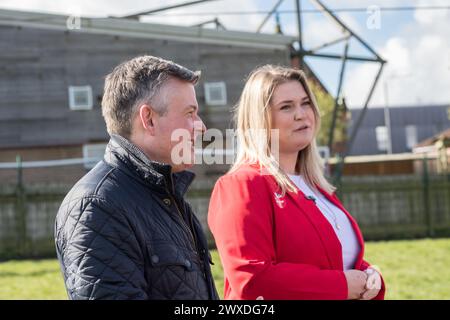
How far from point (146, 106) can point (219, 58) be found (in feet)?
52.7

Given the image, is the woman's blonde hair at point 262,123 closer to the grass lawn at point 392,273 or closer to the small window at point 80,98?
the grass lawn at point 392,273

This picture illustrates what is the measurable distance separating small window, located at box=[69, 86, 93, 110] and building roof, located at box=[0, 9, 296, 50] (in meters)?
1.54

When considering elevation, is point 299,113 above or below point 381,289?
above

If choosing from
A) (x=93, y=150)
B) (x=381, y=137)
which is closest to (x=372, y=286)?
(x=93, y=150)

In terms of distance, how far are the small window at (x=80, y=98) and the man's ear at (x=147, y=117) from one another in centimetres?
1578

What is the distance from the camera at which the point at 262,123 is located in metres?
2.77

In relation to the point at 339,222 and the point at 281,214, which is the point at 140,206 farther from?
the point at 339,222

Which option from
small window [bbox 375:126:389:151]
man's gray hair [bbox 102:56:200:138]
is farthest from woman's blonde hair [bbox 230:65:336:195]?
small window [bbox 375:126:389:151]

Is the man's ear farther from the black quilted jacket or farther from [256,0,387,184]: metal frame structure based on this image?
[256,0,387,184]: metal frame structure

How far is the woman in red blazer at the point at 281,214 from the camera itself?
2469mm

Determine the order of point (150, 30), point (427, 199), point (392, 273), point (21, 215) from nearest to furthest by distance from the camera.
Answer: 1. point (392, 273)
2. point (21, 215)
3. point (427, 199)
4. point (150, 30)

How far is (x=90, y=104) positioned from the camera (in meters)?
17.5

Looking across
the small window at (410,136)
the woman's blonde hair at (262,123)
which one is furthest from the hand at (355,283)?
the small window at (410,136)

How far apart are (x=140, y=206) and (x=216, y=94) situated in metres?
16.2
